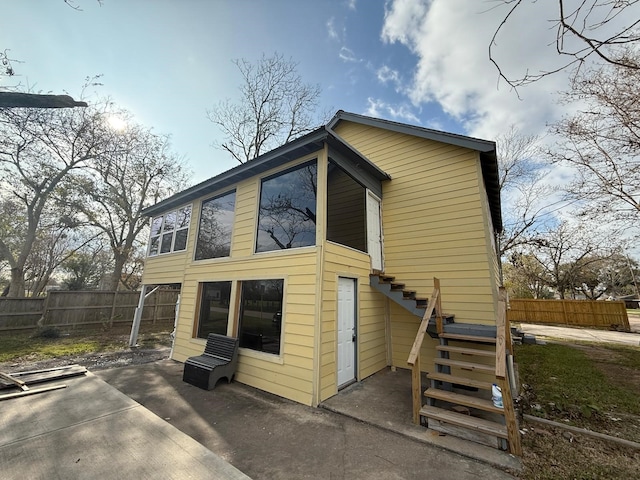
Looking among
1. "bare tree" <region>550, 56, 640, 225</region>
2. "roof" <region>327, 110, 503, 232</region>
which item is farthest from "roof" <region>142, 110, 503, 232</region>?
"bare tree" <region>550, 56, 640, 225</region>

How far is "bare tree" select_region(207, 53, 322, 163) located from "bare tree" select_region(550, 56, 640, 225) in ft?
34.6

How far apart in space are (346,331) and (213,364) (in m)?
2.85

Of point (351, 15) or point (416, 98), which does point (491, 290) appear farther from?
point (351, 15)

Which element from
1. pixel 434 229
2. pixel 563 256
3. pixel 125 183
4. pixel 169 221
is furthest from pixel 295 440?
pixel 563 256

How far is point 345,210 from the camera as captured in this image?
6.00 metres

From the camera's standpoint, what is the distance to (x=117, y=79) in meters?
4.29

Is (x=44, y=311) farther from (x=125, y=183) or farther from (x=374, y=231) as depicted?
(x=374, y=231)

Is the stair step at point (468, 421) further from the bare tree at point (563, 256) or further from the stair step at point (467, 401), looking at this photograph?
the bare tree at point (563, 256)

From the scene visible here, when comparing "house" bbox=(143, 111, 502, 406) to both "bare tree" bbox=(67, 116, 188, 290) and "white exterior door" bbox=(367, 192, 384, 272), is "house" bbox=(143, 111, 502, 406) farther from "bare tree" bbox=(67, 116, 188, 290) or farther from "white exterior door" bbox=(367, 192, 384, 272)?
"bare tree" bbox=(67, 116, 188, 290)

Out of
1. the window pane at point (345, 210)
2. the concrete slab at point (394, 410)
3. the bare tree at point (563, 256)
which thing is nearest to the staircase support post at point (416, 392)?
the concrete slab at point (394, 410)

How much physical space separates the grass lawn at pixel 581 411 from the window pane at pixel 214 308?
5.76 m

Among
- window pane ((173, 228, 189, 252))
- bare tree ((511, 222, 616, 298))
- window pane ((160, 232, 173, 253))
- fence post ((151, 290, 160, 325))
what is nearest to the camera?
window pane ((173, 228, 189, 252))

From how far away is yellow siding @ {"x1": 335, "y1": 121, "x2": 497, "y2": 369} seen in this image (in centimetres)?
554

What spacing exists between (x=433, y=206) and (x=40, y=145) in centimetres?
1838
